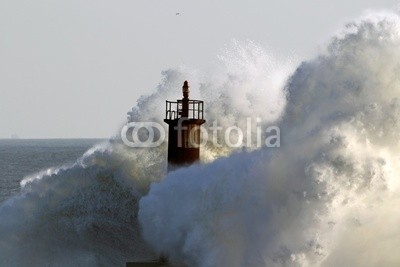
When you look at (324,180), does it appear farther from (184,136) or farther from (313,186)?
(184,136)

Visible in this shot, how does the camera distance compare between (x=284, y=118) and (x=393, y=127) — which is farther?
(x=284, y=118)

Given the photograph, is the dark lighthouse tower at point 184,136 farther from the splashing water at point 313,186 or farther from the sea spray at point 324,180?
the sea spray at point 324,180

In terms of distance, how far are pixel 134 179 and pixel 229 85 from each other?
5.14m

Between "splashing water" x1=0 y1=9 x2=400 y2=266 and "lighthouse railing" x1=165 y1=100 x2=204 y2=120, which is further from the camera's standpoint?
"lighthouse railing" x1=165 y1=100 x2=204 y2=120

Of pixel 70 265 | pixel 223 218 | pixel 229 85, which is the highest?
pixel 229 85

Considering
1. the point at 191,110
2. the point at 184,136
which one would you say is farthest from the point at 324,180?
the point at 191,110

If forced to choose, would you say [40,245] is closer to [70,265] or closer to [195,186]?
[70,265]

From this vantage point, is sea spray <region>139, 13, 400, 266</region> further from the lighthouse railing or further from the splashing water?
the lighthouse railing

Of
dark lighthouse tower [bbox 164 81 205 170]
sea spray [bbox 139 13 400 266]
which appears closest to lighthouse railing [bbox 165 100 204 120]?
dark lighthouse tower [bbox 164 81 205 170]

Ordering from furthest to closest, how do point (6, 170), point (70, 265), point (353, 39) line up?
point (6, 170), point (70, 265), point (353, 39)

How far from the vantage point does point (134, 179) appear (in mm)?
30766

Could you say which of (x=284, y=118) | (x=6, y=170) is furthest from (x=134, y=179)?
(x=6, y=170)

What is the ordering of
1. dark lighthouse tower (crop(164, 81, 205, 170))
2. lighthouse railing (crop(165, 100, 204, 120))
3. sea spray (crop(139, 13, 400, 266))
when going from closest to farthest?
sea spray (crop(139, 13, 400, 266)), dark lighthouse tower (crop(164, 81, 205, 170)), lighthouse railing (crop(165, 100, 204, 120))

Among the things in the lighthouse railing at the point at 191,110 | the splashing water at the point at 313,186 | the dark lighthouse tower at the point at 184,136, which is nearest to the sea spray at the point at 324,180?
the splashing water at the point at 313,186
